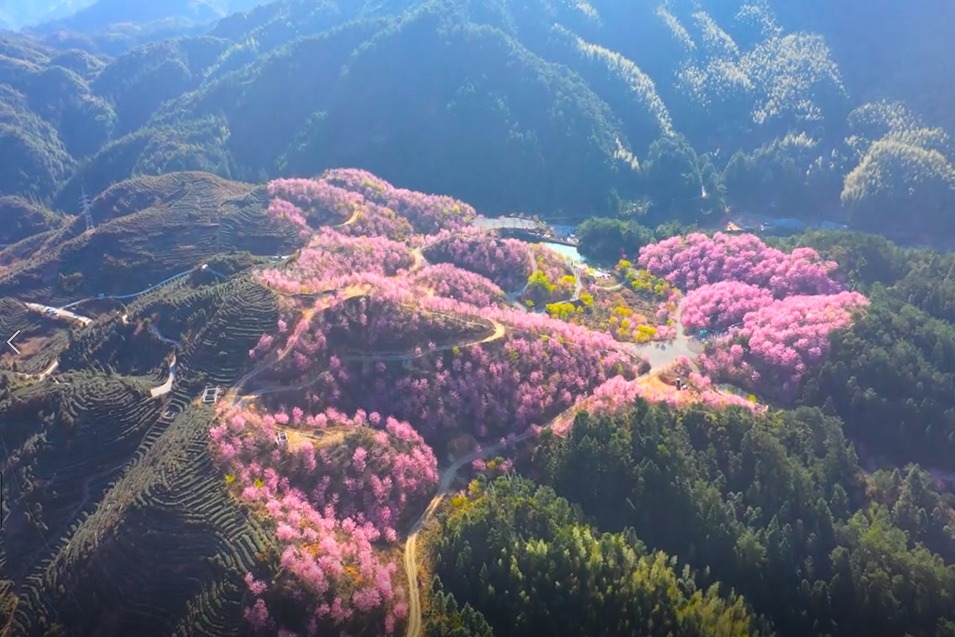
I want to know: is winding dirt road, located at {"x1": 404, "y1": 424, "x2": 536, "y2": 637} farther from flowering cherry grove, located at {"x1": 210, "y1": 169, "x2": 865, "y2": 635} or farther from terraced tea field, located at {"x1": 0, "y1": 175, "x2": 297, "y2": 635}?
terraced tea field, located at {"x1": 0, "y1": 175, "x2": 297, "y2": 635}

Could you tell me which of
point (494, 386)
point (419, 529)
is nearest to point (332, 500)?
point (419, 529)

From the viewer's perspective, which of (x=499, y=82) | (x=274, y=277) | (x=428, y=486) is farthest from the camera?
(x=499, y=82)

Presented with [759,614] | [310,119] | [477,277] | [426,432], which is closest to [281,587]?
[426,432]

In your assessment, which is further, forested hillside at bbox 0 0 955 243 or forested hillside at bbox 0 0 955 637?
forested hillside at bbox 0 0 955 243

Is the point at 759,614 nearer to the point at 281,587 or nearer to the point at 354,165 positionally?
the point at 281,587

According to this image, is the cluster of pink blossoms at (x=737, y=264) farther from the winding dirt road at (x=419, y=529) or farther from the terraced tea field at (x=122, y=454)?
the terraced tea field at (x=122, y=454)

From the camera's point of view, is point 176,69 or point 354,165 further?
point 176,69

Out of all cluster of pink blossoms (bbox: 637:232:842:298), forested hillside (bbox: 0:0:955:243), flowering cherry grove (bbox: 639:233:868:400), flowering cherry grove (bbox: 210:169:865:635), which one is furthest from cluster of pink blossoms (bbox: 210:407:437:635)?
forested hillside (bbox: 0:0:955:243)

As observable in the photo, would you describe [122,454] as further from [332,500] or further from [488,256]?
[488,256]
